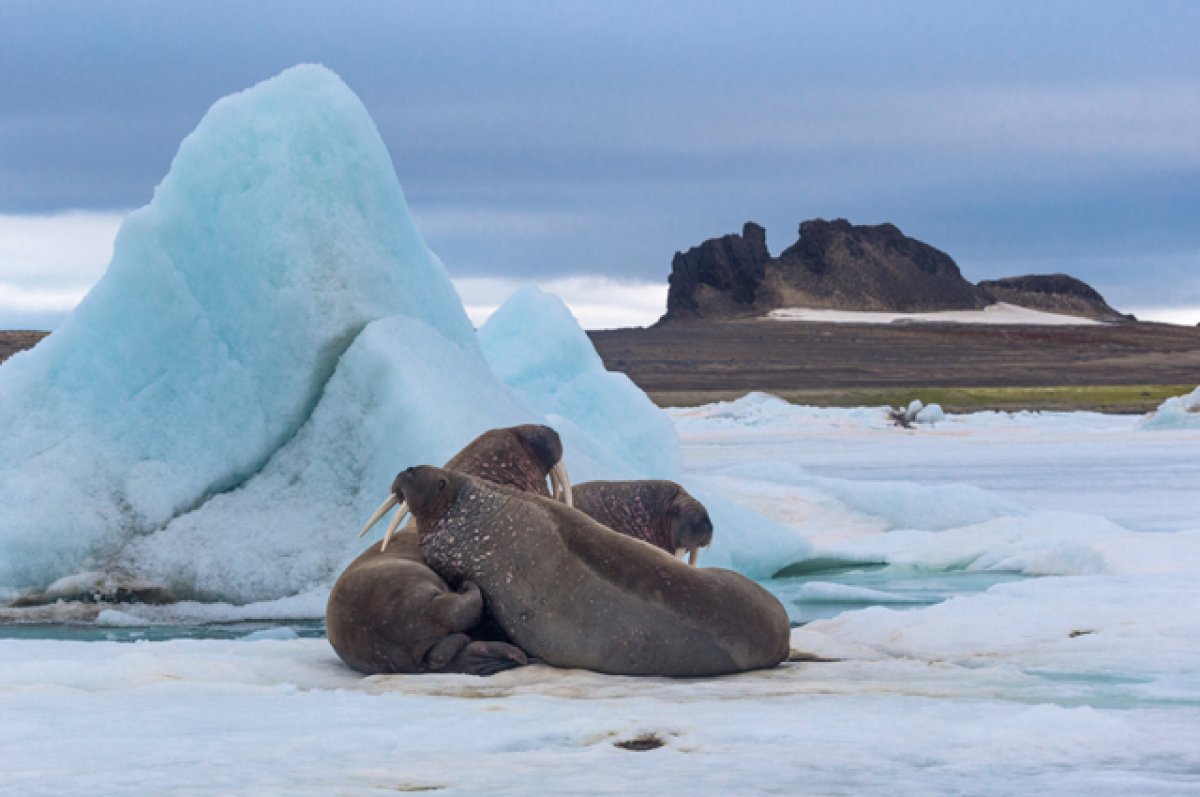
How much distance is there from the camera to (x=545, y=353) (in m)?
13.6

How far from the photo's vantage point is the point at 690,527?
6355 mm

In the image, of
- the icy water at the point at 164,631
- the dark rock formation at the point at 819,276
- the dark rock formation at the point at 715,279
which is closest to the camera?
the icy water at the point at 164,631

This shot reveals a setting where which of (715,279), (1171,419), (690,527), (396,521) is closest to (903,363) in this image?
(715,279)

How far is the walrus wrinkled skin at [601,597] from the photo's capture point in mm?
5109

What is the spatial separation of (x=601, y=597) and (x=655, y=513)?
134cm

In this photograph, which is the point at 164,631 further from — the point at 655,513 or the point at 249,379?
the point at 655,513

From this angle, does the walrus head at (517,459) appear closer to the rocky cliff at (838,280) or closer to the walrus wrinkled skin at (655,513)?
the walrus wrinkled skin at (655,513)

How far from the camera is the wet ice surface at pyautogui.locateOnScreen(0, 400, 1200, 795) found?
3.38 metres

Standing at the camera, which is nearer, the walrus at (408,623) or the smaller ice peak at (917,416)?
the walrus at (408,623)

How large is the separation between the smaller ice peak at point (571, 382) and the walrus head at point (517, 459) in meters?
5.19

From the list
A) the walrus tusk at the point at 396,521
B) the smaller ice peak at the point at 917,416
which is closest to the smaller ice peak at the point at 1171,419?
the smaller ice peak at the point at 917,416

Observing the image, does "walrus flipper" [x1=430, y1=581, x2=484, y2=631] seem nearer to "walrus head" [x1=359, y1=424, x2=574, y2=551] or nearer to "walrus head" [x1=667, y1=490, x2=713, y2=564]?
"walrus head" [x1=359, y1=424, x2=574, y2=551]

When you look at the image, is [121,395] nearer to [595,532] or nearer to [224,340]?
[224,340]

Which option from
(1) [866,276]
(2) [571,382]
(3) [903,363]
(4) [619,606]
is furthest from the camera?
(1) [866,276]
